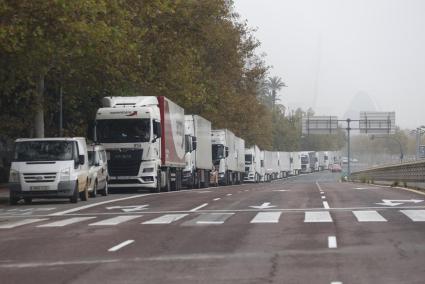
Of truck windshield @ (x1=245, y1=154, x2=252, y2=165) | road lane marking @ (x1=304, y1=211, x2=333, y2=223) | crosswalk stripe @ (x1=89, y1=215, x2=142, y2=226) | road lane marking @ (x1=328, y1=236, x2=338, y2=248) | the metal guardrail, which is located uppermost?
truck windshield @ (x1=245, y1=154, x2=252, y2=165)

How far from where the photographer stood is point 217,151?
191 feet

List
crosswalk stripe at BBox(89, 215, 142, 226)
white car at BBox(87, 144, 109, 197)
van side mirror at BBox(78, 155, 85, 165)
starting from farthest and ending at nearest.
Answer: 1. white car at BBox(87, 144, 109, 197)
2. van side mirror at BBox(78, 155, 85, 165)
3. crosswalk stripe at BBox(89, 215, 142, 226)

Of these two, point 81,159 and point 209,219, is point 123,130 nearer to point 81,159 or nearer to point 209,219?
point 81,159

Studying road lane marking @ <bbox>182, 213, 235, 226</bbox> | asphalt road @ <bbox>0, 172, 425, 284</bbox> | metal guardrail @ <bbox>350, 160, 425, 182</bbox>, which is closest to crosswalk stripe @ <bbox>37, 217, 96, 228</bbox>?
asphalt road @ <bbox>0, 172, 425, 284</bbox>

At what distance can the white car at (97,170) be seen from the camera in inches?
1190

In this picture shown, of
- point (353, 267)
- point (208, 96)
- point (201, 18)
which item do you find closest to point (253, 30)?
point (208, 96)

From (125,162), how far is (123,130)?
137 cm

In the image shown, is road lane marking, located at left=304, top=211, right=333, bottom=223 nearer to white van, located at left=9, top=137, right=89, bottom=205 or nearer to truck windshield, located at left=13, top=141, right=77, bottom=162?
white van, located at left=9, top=137, right=89, bottom=205

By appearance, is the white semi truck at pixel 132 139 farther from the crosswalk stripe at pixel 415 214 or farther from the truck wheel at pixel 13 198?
the crosswalk stripe at pixel 415 214

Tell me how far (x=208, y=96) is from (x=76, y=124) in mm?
12605

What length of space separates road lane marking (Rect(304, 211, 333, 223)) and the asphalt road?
2cm

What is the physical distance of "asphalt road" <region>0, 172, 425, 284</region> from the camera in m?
10.1

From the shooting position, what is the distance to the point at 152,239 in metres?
14.5

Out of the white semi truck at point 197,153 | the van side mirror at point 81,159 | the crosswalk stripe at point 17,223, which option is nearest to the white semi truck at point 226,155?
the white semi truck at point 197,153
